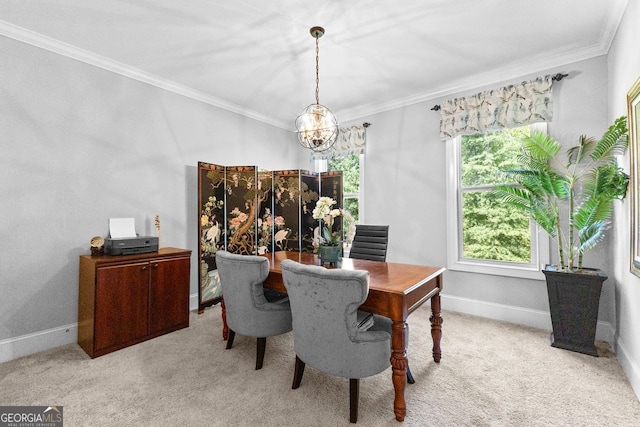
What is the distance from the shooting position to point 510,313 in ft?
10.4

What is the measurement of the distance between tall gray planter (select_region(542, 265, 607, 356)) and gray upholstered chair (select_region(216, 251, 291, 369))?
2390 millimetres

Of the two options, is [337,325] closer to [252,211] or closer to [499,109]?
[252,211]

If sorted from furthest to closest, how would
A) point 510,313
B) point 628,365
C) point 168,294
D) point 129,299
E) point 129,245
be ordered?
point 510,313 → point 168,294 → point 129,245 → point 129,299 → point 628,365

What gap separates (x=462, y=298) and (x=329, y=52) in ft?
10.6

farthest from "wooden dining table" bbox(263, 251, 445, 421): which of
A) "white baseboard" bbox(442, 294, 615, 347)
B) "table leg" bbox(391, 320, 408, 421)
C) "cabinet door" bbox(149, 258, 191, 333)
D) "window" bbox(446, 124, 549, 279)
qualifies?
"window" bbox(446, 124, 549, 279)

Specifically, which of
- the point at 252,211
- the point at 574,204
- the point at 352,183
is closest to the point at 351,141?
the point at 352,183

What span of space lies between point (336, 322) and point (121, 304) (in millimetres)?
2130

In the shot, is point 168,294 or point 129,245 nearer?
point 129,245

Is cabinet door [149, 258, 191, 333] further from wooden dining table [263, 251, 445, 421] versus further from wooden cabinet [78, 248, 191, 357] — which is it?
wooden dining table [263, 251, 445, 421]

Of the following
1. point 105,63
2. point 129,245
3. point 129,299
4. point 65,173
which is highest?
point 105,63

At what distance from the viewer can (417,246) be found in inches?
152

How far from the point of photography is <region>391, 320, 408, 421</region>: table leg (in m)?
1.66

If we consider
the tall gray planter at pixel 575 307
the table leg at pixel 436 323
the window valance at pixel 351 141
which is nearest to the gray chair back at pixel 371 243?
the table leg at pixel 436 323

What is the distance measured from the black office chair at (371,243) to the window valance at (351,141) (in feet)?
5.61
